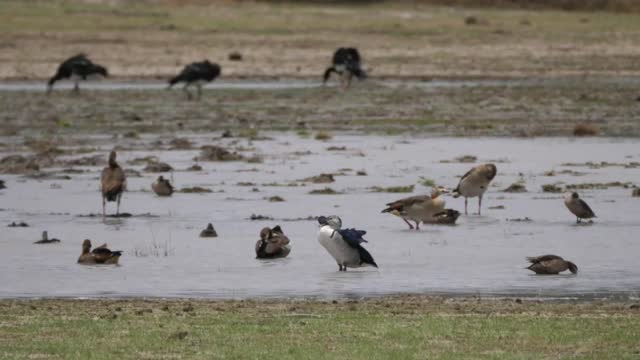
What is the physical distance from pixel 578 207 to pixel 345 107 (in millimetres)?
22093

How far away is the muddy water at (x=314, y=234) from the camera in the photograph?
1460 cm

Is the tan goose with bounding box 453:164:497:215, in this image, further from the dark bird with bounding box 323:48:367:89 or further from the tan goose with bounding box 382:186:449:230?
the dark bird with bounding box 323:48:367:89

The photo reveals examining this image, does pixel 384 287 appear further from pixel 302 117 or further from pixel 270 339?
pixel 302 117

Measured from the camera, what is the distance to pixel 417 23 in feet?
242

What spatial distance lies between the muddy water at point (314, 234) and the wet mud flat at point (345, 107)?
19.8 feet

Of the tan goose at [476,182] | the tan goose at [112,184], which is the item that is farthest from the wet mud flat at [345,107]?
the tan goose at [112,184]

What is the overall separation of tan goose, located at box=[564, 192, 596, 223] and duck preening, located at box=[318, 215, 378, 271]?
3.91 metres

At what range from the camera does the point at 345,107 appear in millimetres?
40469

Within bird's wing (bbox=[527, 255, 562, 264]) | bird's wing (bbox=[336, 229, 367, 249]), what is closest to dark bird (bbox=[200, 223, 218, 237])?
bird's wing (bbox=[336, 229, 367, 249])

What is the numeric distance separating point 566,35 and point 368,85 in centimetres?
2045

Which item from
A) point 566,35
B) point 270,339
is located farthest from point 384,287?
point 566,35

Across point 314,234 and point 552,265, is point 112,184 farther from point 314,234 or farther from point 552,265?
point 552,265

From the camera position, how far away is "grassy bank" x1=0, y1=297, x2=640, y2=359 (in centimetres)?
1062

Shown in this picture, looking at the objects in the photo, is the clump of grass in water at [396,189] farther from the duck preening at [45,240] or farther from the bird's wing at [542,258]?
the bird's wing at [542,258]
